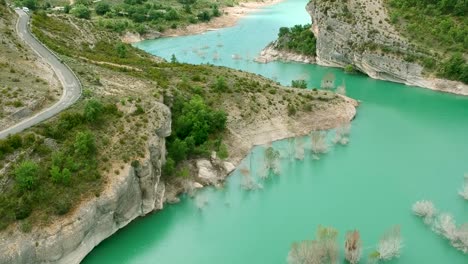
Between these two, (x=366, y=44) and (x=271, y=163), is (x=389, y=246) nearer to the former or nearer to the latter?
(x=271, y=163)

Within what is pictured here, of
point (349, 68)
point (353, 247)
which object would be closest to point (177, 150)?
point (353, 247)

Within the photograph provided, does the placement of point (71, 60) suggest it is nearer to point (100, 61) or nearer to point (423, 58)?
point (100, 61)

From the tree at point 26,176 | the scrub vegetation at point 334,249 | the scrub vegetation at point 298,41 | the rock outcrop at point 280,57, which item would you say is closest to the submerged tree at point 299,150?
the scrub vegetation at point 334,249

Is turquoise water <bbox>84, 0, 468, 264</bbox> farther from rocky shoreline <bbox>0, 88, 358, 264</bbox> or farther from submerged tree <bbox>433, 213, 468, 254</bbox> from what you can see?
rocky shoreline <bbox>0, 88, 358, 264</bbox>

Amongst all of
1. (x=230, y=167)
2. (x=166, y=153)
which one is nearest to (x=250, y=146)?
(x=230, y=167)

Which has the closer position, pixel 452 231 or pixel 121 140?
pixel 452 231

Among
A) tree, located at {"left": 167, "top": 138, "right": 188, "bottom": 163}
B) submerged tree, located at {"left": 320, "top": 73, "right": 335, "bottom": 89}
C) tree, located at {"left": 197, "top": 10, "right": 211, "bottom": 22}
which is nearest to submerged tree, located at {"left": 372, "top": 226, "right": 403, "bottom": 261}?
tree, located at {"left": 167, "top": 138, "right": 188, "bottom": 163}
